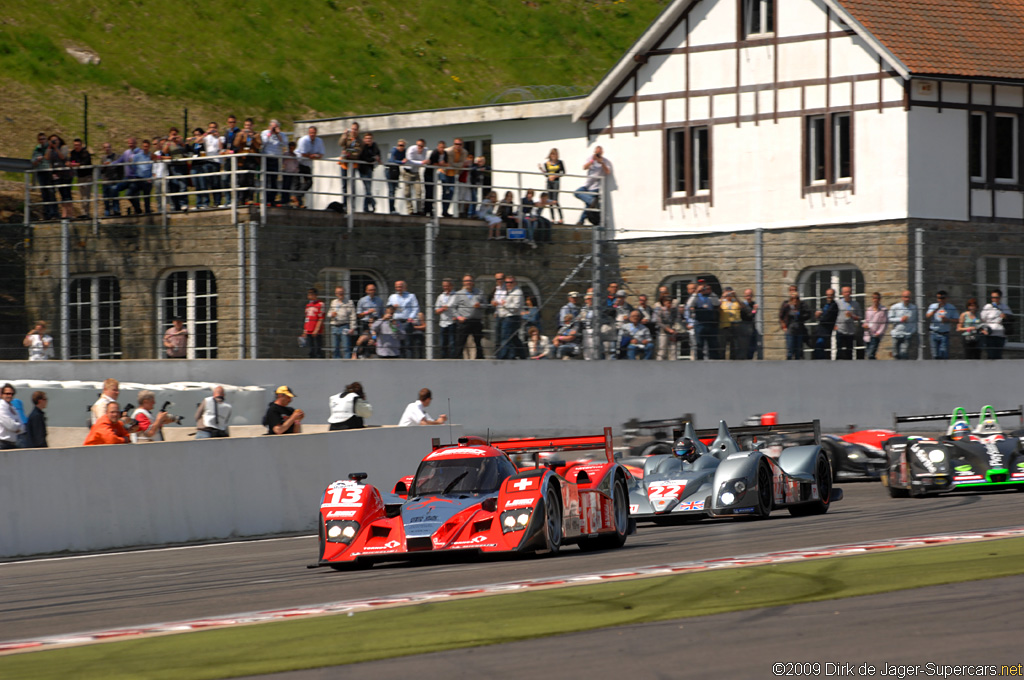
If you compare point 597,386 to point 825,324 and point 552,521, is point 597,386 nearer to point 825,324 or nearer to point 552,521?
point 825,324

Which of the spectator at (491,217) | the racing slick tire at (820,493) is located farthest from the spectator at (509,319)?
the racing slick tire at (820,493)

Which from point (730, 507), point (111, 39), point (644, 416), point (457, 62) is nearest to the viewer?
point (730, 507)

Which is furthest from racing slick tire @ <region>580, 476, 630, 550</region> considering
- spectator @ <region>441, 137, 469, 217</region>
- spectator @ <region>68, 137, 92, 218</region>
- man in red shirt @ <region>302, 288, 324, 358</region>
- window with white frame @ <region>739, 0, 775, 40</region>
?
window with white frame @ <region>739, 0, 775, 40</region>

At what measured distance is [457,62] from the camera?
175ft

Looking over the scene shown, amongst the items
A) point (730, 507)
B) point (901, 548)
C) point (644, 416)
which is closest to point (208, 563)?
point (730, 507)

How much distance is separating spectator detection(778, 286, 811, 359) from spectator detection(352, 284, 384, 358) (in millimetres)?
5987

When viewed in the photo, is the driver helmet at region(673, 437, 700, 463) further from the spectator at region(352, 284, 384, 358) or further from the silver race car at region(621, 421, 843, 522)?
the spectator at region(352, 284, 384, 358)

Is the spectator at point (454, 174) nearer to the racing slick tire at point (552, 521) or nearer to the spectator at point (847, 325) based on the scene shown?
the spectator at point (847, 325)

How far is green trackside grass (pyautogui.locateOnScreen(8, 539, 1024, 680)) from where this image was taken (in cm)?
688

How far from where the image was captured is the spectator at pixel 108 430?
14.7 m

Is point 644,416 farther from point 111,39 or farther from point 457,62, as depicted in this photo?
point 457,62

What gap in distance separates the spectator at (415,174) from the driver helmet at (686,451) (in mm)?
9777

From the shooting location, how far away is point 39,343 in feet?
63.1

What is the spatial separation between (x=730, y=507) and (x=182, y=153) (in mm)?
12854
